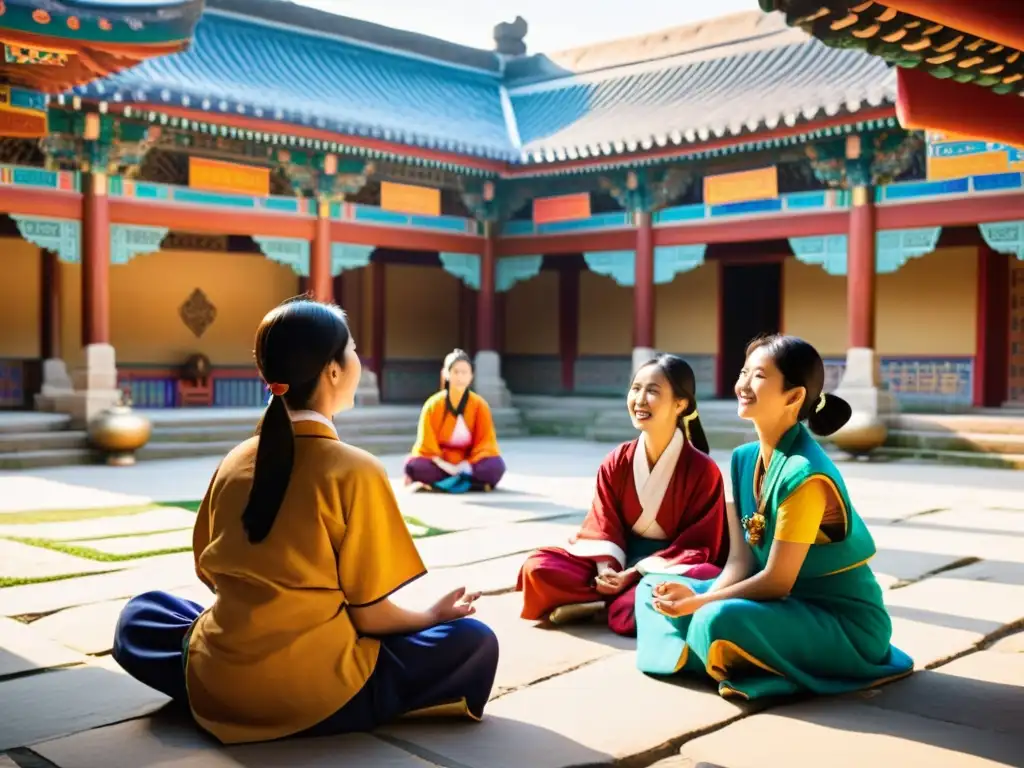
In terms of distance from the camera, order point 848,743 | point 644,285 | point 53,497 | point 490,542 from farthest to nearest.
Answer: point 644,285 < point 53,497 < point 490,542 < point 848,743

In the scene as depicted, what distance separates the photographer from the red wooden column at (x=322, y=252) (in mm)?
13016

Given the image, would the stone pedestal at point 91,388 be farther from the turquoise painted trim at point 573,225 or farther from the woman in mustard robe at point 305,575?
the woman in mustard robe at point 305,575

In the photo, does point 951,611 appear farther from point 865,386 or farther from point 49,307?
point 49,307

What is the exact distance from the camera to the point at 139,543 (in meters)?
5.87

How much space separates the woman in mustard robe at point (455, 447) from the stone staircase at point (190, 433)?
3715 mm

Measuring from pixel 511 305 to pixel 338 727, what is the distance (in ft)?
49.4

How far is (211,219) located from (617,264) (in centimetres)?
526

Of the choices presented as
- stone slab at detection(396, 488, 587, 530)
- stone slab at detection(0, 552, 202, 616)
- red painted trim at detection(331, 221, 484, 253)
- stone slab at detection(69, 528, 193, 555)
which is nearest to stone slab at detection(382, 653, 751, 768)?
stone slab at detection(0, 552, 202, 616)

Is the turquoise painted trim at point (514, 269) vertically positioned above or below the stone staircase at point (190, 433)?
above

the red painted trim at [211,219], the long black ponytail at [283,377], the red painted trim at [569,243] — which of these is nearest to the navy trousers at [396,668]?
the long black ponytail at [283,377]

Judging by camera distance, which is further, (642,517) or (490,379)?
(490,379)

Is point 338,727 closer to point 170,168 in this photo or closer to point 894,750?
point 894,750

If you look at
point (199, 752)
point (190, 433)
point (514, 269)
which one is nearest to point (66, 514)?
point (190, 433)

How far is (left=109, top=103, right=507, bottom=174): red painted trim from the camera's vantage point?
11.0 m
